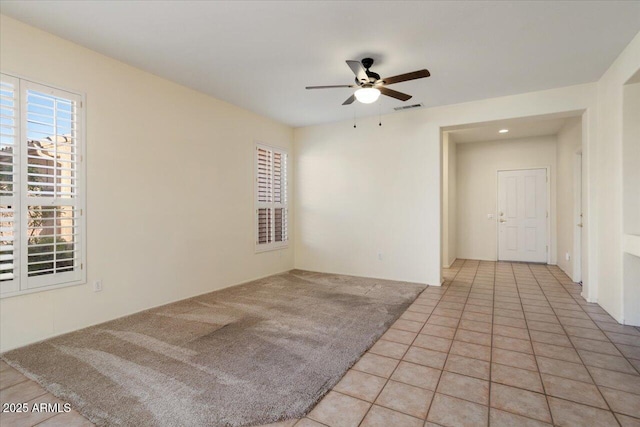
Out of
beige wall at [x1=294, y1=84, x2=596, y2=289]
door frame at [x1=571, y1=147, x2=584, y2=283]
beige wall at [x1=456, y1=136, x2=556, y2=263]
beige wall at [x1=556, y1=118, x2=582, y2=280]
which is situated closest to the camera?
beige wall at [x1=294, y1=84, x2=596, y2=289]

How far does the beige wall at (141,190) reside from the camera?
9.09 feet

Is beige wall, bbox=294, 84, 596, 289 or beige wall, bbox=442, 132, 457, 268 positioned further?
beige wall, bbox=442, 132, 457, 268

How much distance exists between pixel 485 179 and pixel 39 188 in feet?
25.1

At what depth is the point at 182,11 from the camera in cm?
243

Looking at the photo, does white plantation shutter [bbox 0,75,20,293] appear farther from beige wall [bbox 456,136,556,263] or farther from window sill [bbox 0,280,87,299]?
beige wall [bbox 456,136,556,263]

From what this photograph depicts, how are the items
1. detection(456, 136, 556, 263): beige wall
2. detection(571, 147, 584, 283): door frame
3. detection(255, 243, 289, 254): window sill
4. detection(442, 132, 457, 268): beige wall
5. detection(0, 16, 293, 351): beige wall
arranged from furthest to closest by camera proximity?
detection(456, 136, 556, 263): beige wall < detection(442, 132, 457, 268): beige wall < detection(255, 243, 289, 254): window sill < detection(571, 147, 584, 283): door frame < detection(0, 16, 293, 351): beige wall

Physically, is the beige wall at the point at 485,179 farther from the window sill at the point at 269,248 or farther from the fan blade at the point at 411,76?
the fan blade at the point at 411,76

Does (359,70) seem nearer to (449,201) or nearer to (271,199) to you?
(271,199)

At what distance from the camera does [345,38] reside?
2.82 metres

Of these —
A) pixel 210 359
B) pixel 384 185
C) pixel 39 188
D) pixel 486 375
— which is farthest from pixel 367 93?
pixel 39 188

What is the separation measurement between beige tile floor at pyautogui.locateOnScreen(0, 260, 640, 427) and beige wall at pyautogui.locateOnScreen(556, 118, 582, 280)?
199 centimetres

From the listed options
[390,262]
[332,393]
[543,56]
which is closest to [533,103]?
[543,56]

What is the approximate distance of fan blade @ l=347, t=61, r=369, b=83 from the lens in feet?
9.16

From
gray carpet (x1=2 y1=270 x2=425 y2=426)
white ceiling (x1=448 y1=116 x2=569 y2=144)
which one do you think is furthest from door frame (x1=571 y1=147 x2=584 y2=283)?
gray carpet (x1=2 y1=270 x2=425 y2=426)
